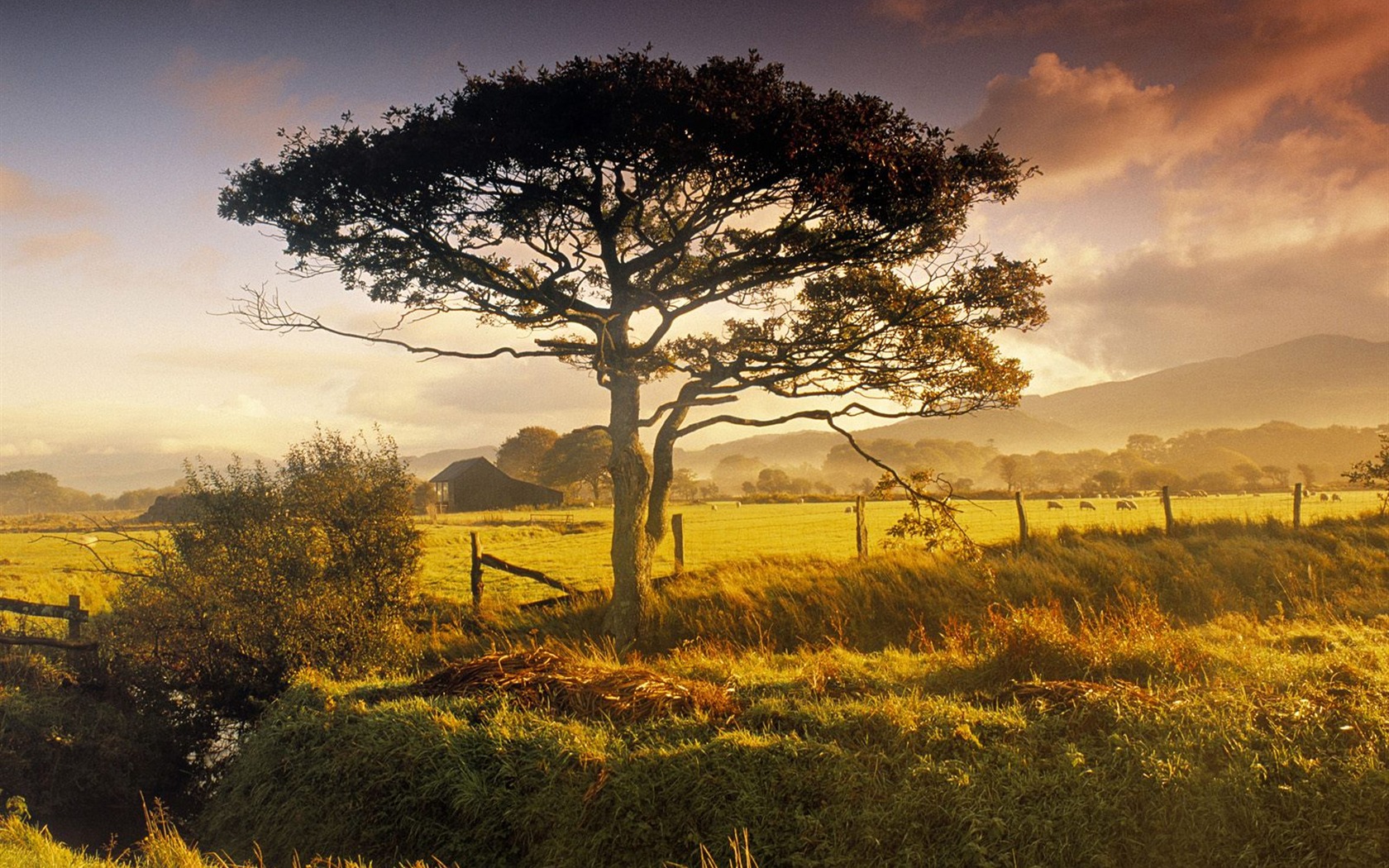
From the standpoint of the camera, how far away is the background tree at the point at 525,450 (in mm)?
92312

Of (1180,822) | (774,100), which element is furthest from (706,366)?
(1180,822)

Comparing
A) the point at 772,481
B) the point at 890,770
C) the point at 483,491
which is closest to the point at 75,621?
the point at 890,770

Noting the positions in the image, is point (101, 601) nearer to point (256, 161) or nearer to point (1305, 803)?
point (256, 161)

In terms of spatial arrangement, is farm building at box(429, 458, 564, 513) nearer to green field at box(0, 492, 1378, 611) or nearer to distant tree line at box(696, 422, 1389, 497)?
green field at box(0, 492, 1378, 611)

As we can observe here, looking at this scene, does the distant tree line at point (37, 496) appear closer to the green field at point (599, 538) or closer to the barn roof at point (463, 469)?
the barn roof at point (463, 469)

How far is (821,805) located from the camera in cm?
544

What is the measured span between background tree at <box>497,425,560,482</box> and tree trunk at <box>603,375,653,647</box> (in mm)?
78082

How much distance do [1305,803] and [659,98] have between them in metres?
10.9

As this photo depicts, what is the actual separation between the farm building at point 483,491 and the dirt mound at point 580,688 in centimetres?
6206

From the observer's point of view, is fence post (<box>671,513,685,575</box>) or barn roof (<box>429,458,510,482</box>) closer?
fence post (<box>671,513,685,575</box>)

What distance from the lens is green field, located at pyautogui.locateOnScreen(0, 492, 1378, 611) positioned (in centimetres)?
2152

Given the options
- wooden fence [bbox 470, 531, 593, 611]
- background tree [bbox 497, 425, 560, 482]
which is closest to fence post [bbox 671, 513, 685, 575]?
wooden fence [bbox 470, 531, 593, 611]

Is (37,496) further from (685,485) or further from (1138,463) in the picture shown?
(1138,463)

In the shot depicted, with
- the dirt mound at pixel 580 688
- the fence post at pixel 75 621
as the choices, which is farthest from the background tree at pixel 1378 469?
the fence post at pixel 75 621
